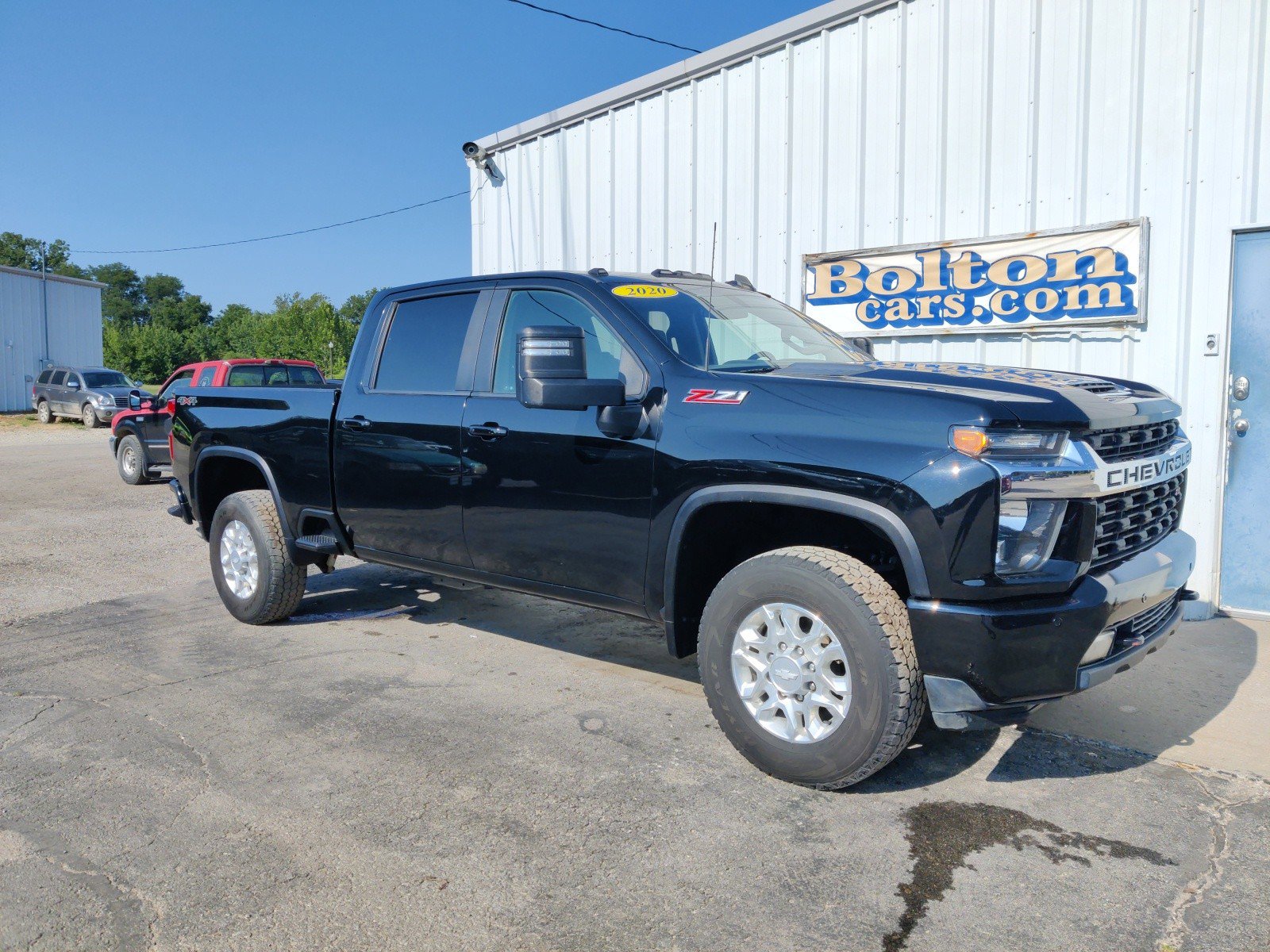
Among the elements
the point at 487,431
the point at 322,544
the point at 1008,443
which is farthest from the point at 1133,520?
the point at 322,544

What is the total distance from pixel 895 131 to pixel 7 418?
104 feet

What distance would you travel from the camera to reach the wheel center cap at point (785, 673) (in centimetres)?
350

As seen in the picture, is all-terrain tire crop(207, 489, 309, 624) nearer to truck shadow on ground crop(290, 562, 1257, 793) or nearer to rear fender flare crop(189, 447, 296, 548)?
rear fender flare crop(189, 447, 296, 548)

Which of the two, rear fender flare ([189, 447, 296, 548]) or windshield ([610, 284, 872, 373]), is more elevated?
windshield ([610, 284, 872, 373])

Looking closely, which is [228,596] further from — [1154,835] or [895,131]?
[895,131]

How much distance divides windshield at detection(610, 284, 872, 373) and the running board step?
2254 millimetres

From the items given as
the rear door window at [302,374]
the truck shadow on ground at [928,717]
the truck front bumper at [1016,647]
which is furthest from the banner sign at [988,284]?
the rear door window at [302,374]

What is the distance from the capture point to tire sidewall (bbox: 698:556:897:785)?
10.8ft

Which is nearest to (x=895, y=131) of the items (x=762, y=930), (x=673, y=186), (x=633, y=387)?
(x=673, y=186)

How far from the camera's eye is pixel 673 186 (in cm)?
855

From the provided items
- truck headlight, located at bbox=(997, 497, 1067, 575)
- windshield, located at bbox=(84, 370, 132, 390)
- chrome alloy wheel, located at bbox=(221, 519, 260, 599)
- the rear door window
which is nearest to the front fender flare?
truck headlight, located at bbox=(997, 497, 1067, 575)

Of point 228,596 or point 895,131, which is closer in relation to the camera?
point 228,596

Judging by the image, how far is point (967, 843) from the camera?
10.5 ft

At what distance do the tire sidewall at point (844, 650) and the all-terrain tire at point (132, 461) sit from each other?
1241cm
